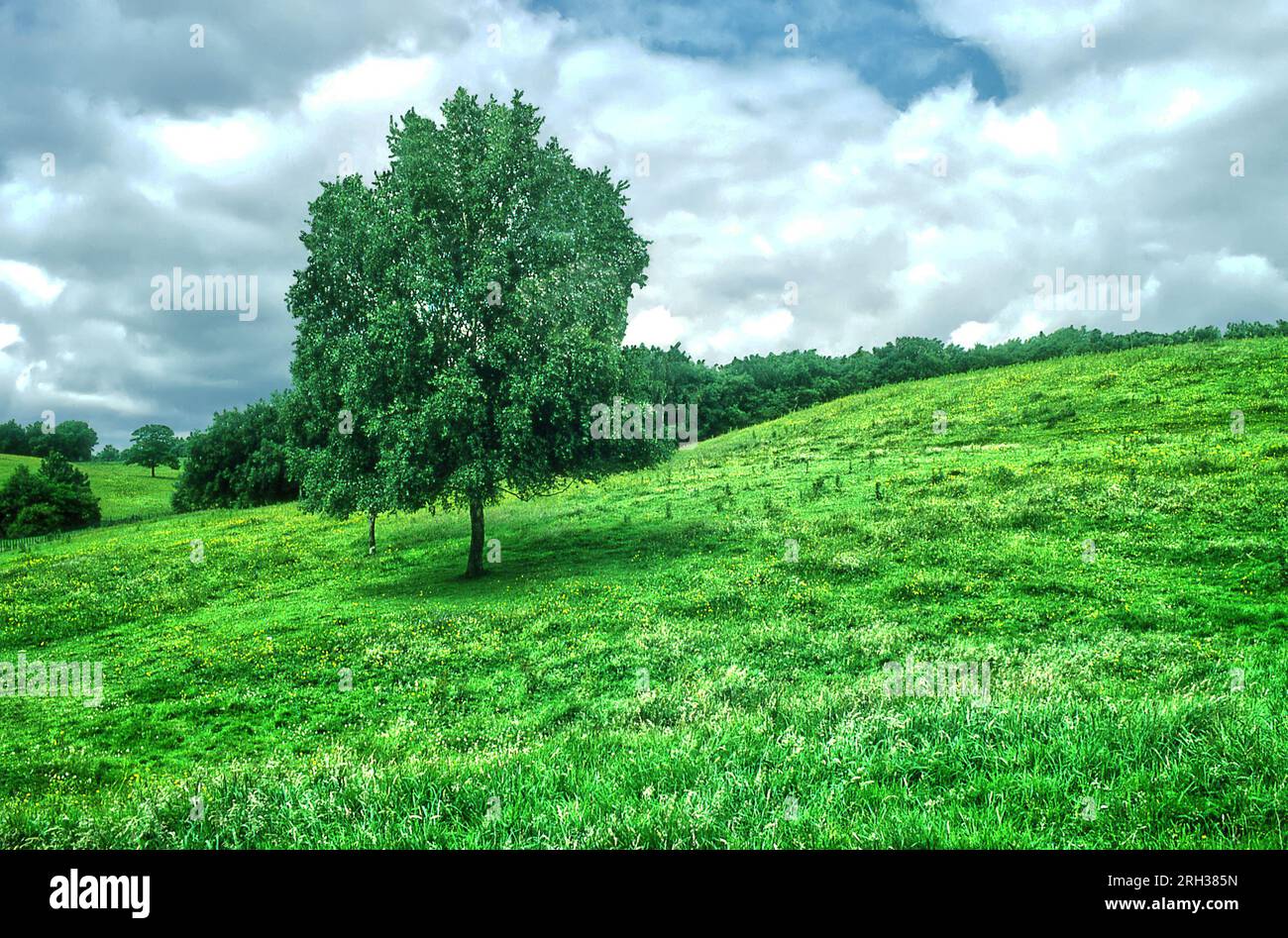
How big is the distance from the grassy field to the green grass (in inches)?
2102

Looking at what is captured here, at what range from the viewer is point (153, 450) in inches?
4875

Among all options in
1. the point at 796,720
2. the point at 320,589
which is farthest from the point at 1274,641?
the point at 320,589

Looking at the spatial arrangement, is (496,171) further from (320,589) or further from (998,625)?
(998,625)

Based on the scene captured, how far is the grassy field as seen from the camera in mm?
5688

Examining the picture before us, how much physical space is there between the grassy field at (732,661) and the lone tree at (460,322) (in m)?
4.28

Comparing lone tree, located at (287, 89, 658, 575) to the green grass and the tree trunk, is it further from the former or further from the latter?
the green grass

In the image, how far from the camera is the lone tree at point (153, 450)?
405 feet

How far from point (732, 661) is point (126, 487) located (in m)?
120

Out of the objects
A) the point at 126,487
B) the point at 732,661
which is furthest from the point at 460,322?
the point at 126,487

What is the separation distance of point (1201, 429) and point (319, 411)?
130 feet

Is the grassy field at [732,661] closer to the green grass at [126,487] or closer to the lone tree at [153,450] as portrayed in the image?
the green grass at [126,487]

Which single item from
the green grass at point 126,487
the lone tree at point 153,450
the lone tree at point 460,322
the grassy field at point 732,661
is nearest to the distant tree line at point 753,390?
the green grass at point 126,487

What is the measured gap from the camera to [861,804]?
563 cm
